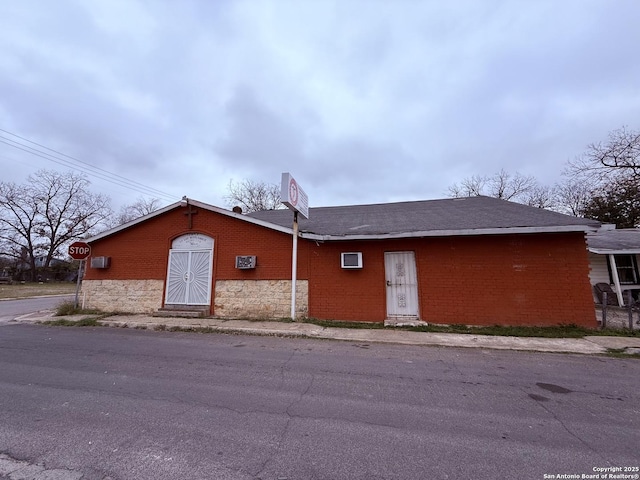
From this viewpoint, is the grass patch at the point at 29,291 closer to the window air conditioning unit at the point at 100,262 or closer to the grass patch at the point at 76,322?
the window air conditioning unit at the point at 100,262

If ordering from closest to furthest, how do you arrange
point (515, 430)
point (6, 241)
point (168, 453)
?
1. point (168, 453)
2. point (515, 430)
3. point (6, 241)

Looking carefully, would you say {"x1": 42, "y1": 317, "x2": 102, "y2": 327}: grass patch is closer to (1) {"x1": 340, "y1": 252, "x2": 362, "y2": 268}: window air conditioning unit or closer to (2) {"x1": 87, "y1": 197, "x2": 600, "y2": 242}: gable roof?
(2) {"x1": 87, "y1": 197, "x2": 600, "y2": 242}: gable roof

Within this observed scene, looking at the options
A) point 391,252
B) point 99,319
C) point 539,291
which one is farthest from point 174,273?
point 539,291

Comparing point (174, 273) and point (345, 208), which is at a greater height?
point (345, 208)

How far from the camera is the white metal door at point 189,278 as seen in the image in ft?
36.8

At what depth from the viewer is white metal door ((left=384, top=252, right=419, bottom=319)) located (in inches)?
378

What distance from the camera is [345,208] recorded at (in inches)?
609

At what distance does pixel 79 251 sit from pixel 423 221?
13158 millimetres

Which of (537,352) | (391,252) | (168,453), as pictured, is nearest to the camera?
(168,453)

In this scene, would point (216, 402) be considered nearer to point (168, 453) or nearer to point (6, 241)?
point (168, 453)

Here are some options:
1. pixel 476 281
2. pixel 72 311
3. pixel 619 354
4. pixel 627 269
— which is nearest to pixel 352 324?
pixel 476 281

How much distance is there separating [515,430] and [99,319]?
39.2ft

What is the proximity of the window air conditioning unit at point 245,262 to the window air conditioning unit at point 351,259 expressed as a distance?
3.14m

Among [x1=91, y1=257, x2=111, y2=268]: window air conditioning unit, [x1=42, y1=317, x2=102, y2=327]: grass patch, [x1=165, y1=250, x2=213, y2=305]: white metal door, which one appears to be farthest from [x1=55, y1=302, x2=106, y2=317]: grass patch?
[x1=165, y1=250, x2=213, y2=305]: white metal door
